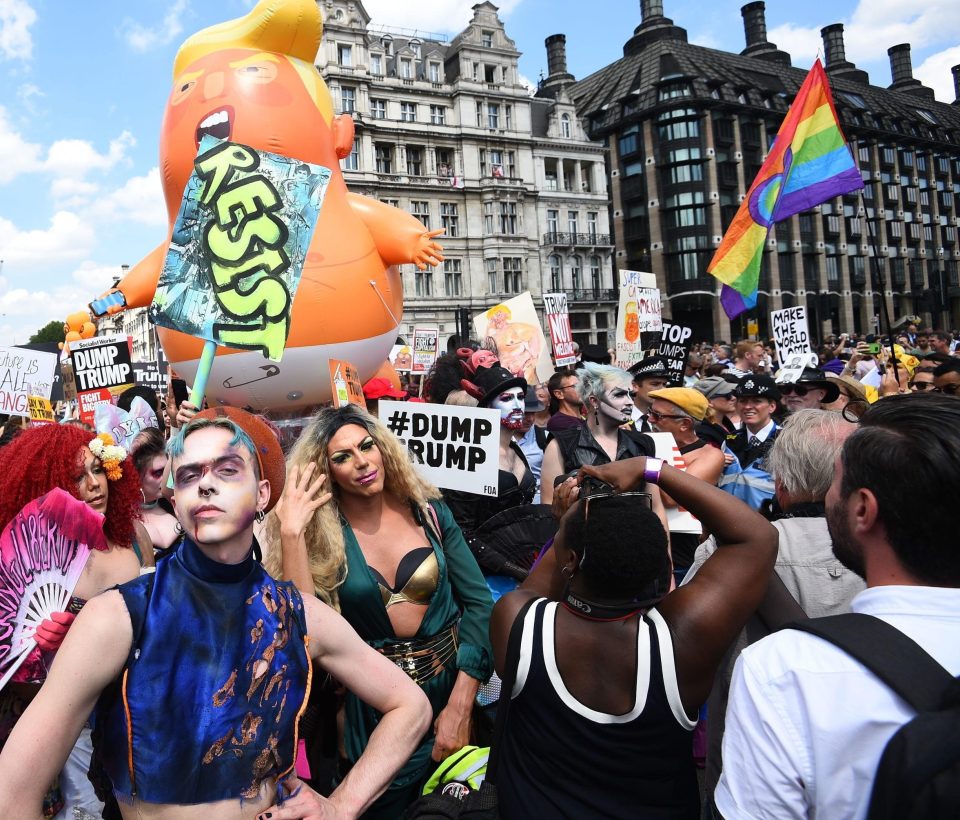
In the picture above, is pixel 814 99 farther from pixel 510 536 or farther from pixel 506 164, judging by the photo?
pixel 506 164

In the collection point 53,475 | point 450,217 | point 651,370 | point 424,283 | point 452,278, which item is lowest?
point 53,475

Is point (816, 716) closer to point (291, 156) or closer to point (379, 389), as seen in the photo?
point (291, 156)

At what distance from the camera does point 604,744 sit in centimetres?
182

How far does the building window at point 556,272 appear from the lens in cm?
4388

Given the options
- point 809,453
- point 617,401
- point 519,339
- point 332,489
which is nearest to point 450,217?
point 519,339

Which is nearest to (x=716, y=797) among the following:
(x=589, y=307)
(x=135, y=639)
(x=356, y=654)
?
(x=356, y=654)

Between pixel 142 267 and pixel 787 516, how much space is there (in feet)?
19.5

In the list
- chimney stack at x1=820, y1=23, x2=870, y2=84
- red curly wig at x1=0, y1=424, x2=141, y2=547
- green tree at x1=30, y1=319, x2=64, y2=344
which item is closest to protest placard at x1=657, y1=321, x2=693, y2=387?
red curly wig at x1=0, y1=424, x2=141, y2=547

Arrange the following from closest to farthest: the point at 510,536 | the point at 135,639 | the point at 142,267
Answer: the point at 135,639, the point at 510,536, the point at 142,267

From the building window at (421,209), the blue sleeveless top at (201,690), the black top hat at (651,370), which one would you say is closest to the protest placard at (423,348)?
the black top hat at (651,370)

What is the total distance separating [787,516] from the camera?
2.60 m

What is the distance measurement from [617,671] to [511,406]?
3092 mm

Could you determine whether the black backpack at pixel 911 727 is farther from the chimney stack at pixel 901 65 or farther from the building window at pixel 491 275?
the chimney stack at pixel 901 65

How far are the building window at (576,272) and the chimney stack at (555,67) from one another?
1643 centimetres
